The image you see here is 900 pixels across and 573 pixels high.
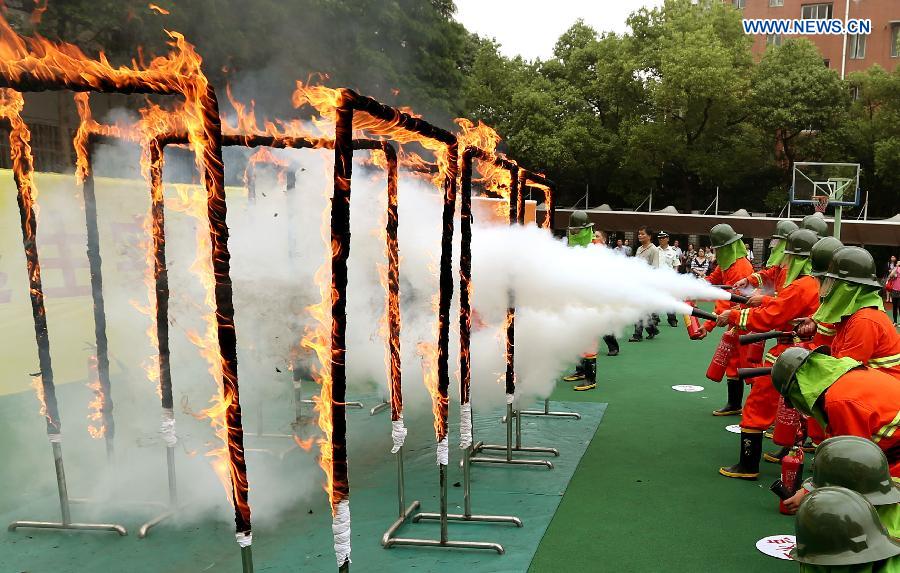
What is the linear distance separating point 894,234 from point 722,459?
22813 mm

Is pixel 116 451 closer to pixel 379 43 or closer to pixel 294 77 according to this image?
pixel 294 77

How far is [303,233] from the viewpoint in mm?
7117

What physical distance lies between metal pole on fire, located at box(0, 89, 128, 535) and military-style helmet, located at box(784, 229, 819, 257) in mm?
6159

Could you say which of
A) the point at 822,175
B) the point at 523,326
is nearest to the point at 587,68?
the point at 822,175

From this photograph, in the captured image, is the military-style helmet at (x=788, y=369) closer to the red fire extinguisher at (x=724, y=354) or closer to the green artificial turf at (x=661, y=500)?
the green artificial turf at (x=661, y=500)

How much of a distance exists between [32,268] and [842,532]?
4.86 metres

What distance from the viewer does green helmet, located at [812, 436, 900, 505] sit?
2.56 metres

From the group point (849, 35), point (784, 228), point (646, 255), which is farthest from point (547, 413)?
point (849, 35)

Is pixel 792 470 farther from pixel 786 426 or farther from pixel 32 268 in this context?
pixel 32 268

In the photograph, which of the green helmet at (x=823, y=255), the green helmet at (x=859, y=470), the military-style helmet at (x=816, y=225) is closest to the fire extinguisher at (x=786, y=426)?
the green helmet at (x=823, y=255)

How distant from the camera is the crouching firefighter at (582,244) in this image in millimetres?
9305

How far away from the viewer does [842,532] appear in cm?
222

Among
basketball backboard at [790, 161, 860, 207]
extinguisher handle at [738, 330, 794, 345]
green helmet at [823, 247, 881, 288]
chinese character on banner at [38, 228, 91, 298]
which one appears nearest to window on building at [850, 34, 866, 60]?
basketball backboard at [790, 161, 860, 207]

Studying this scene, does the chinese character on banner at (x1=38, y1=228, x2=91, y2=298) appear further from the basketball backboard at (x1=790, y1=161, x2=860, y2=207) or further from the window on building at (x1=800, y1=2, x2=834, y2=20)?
the window on building at (x1=800, y1=2, x2=834, y2=20)
